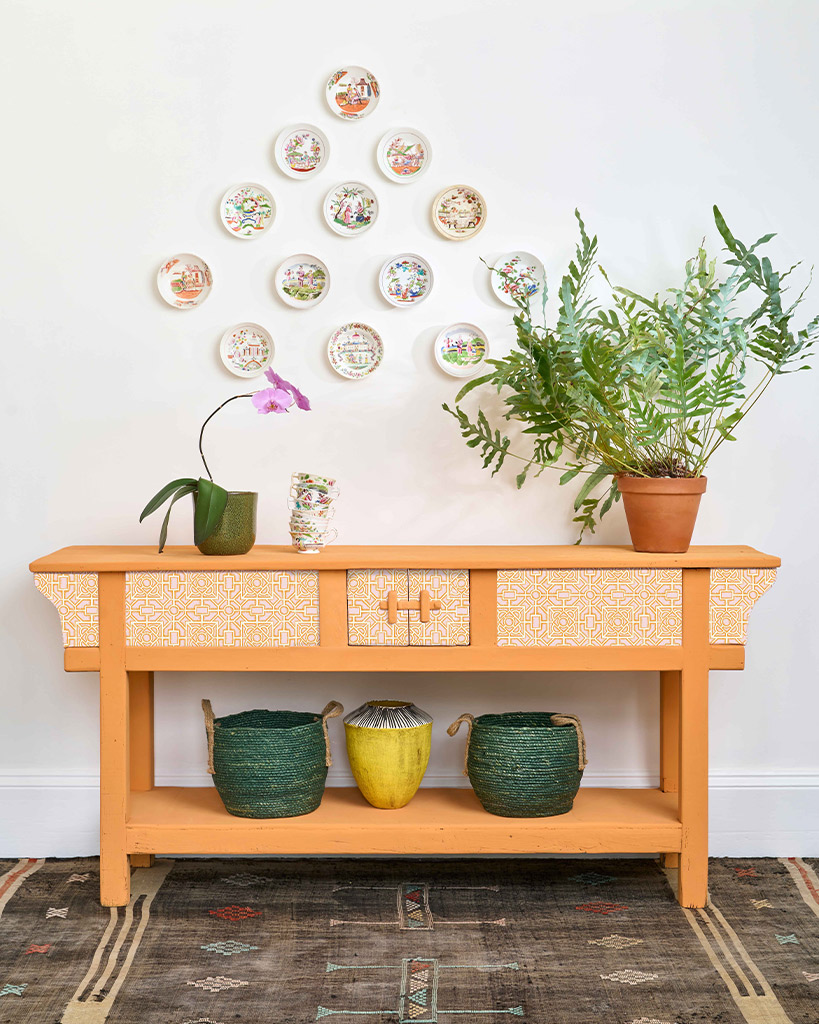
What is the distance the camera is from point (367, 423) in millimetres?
2709

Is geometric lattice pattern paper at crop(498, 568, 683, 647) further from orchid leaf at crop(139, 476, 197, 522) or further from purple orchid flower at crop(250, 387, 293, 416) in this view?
orchid leaf at crop(139, 476, 197, 522)

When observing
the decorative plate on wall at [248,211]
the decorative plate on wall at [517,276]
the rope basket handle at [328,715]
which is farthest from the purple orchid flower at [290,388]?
the rope basket handle at [328,715]

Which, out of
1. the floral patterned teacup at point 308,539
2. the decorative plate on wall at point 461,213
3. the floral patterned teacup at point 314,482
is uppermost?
the decorative plate on wall at point 461,213

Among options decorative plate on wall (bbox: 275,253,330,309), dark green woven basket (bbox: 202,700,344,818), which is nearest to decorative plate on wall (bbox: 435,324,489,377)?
decorative plate on wall (bbox: 275,253,330,309)

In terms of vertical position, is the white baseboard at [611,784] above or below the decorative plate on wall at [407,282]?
below

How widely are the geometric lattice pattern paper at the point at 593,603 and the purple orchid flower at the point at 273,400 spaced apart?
691 mm

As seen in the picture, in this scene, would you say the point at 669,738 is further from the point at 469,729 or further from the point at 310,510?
the point at 310,510

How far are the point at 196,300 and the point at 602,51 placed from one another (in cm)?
137

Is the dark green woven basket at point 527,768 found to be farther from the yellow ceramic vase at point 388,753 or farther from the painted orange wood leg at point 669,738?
the painted orange wood leg at point 669,738

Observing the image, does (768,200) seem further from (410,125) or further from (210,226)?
(210,226)

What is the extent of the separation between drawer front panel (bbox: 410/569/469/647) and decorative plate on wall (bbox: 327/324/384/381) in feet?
2.29

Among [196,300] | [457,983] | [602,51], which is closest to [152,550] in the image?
[196,300]

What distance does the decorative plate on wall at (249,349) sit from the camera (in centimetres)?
269

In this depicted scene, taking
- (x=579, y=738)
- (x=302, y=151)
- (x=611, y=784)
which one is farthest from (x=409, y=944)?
(x=302, y=151)
